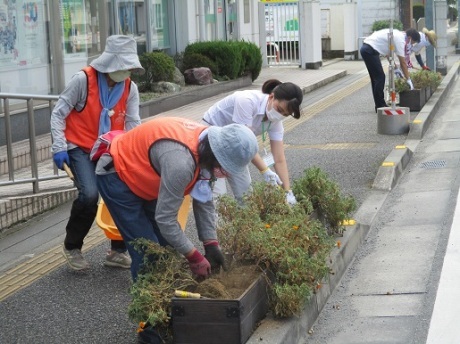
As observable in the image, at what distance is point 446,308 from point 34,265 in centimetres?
322

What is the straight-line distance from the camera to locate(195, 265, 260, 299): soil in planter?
5.39 metres

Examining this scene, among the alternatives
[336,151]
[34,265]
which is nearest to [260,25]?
[336,151]

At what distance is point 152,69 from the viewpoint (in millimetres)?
18844

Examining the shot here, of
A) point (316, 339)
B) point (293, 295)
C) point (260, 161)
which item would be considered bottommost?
point (316, 339)

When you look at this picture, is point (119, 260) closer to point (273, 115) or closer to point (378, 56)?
point (273, 115)

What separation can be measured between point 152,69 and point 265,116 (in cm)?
1223

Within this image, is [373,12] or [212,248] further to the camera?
[373,12]

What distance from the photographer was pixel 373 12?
1545 inches

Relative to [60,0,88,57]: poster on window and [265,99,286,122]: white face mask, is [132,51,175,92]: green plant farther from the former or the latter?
[265,99,286,122]: white face mask

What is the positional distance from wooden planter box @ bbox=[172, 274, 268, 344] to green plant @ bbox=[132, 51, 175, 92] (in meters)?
13.7

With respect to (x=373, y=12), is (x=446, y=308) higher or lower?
lower

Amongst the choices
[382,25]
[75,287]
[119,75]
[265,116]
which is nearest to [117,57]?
[119,75]

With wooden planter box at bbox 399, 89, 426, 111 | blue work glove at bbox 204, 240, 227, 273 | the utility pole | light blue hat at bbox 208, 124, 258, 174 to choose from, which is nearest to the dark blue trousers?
wooden planter box at bbox 399, 89, 426, 111

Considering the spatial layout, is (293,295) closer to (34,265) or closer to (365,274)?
(365,274)
